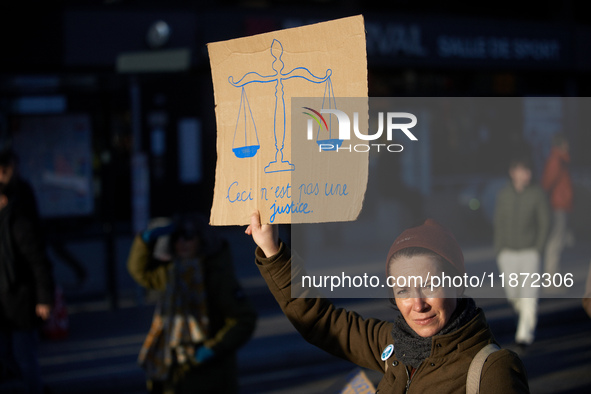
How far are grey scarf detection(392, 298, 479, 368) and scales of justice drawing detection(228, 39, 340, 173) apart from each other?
0.59 meters

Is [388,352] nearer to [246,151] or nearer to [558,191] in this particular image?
[246,151]

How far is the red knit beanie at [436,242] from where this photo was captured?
1.96m

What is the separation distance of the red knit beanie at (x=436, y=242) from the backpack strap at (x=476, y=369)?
230mm

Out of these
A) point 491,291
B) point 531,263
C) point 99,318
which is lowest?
point 99,318

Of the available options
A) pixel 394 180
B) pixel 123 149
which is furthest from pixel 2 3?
pixel 394 180

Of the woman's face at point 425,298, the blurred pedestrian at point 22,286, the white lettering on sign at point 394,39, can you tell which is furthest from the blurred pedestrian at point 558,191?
the woman's face at point 425,298

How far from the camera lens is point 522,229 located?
713 cm

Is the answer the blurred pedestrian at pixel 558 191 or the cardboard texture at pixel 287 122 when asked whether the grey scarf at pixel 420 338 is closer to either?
the cardboard texture at pixel 287 122

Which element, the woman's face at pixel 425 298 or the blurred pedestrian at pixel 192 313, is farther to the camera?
the blurred pedestrian at pixel 192 313

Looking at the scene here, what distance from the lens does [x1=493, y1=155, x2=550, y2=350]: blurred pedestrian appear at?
7059 mm

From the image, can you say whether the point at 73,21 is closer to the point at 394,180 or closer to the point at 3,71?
the point at 3,71

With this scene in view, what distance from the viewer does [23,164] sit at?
32.2ft

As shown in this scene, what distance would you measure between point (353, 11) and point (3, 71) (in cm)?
664

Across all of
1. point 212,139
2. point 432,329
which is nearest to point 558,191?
point 212,139
